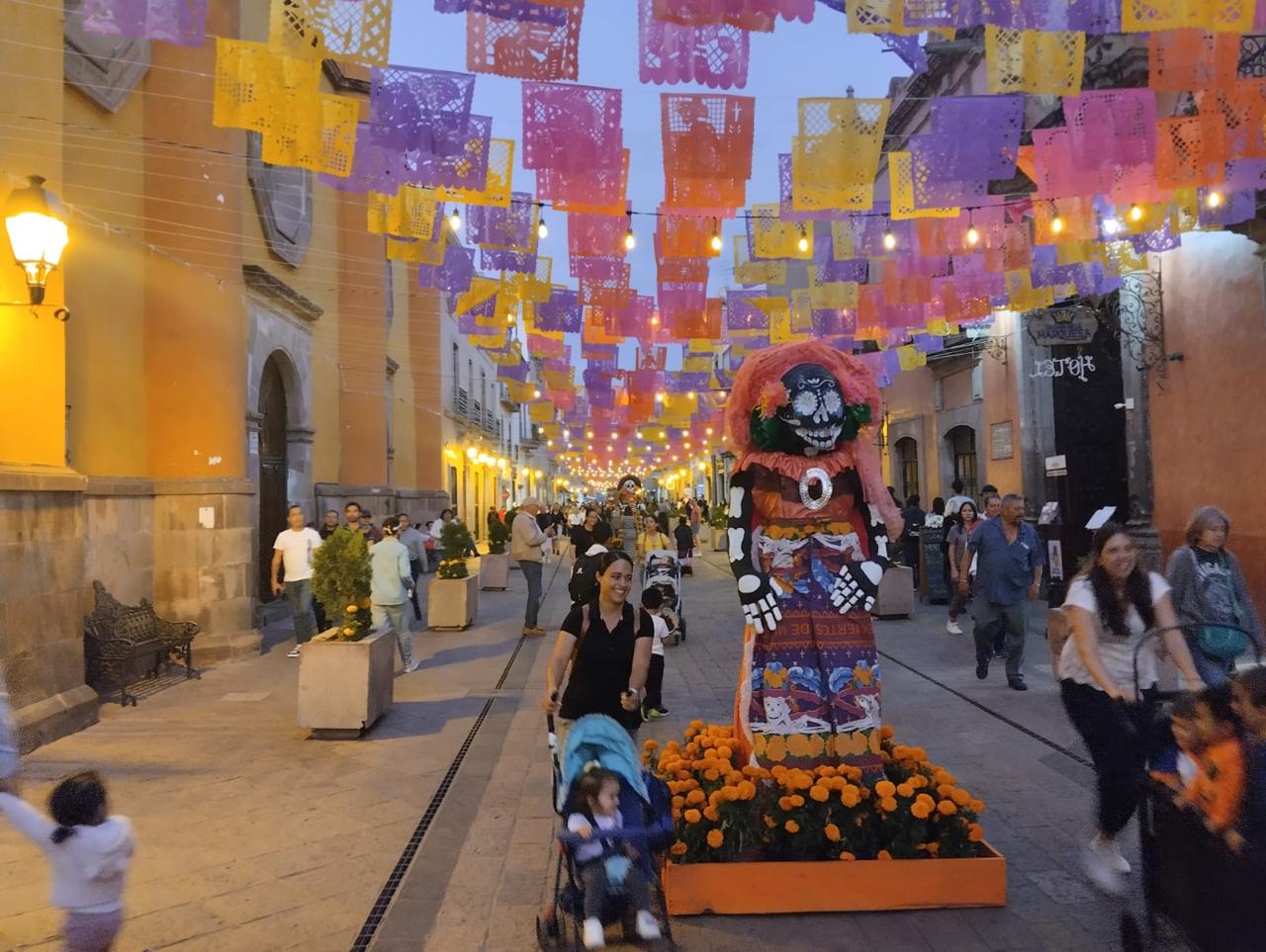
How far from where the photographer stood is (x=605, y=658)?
13.0ft

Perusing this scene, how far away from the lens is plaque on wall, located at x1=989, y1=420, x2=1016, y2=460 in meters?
16.6

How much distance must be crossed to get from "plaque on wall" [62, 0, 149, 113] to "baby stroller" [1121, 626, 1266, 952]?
10.5 meters

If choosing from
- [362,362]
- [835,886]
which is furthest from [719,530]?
[835,886]

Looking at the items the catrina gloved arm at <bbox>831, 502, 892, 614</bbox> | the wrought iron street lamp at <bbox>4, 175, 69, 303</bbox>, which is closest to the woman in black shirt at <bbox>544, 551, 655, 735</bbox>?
the catrina gloved arm at <bbox>831, 502, 892, 614</bbox>

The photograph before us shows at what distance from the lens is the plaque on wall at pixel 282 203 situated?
12.5 meters

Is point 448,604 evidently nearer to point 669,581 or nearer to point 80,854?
point 669,581

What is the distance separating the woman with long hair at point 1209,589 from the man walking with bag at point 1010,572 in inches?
116

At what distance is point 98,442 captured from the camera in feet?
30.6

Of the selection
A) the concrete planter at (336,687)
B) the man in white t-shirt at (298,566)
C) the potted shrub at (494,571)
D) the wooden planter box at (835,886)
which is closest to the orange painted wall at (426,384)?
the potted shrub at (494,571)

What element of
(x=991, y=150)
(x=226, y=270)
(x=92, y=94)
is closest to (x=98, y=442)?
(x=226, y=270)

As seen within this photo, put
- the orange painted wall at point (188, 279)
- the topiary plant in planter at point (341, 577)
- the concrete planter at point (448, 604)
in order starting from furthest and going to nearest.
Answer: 1. the concrete planter at point (448, 604)
2. the orange painted wall at point (188, 279)
3. the topiary plant in planter at point (341, 577)

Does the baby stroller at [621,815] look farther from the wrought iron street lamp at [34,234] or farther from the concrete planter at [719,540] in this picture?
the concrete planter at [719,540]

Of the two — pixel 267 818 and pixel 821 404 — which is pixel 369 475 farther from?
pixel 821 404

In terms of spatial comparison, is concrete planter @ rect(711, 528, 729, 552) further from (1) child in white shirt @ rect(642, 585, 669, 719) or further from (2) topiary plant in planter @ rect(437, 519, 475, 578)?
(1) child in white shirt @ rect(642, 585, 669, 719)
